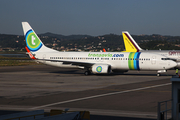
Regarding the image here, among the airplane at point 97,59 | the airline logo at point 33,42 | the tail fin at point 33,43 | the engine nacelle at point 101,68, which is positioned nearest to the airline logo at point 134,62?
the airplane at point 97,59

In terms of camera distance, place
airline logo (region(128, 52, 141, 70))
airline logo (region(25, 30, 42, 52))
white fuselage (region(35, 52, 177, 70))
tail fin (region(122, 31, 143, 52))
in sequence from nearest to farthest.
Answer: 1. white fuselage (region(35, 52, 177, 70))
2. airline logo (region(128, 52, 141, 70))
3. airline logo (region(25, 30, 42, 52))
4. tail fin (region(122, 31, 143, 52))

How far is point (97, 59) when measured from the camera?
43562mm

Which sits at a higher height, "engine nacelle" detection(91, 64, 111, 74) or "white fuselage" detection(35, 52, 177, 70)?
"white fuselage" detection(35, 52, 177, 70)

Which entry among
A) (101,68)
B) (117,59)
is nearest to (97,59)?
(101,68)

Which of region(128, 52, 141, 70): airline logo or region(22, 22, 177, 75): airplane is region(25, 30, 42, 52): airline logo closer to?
region(22, 22, 177, 75): airplane

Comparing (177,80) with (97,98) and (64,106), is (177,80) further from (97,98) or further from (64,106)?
(97,98)

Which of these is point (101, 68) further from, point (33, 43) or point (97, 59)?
point (33, 43)

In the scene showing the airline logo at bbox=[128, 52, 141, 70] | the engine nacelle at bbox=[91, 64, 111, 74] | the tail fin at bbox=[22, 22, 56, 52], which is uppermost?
the tail fin at bbox=[22, 22, 56, 52]

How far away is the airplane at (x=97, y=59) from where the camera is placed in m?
40.4

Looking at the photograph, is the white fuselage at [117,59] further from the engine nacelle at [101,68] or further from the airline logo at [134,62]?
the engine nacelle at [101,68]

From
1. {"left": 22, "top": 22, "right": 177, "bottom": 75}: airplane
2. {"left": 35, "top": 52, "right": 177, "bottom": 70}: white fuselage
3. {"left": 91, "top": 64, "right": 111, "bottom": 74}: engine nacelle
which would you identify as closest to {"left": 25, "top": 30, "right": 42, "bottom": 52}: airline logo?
{"left": 22, "top": 22, "right": 177, "bottom": 75}: airplane

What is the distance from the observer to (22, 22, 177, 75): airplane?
40438mm

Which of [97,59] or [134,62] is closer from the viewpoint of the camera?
[134,62]

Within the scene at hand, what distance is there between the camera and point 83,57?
44.3 m
